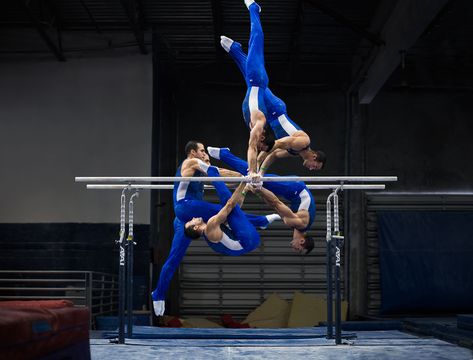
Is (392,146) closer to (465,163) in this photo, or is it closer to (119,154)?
(465,163)

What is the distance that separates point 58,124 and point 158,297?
6654 millimetres

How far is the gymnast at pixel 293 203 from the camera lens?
6834 mm

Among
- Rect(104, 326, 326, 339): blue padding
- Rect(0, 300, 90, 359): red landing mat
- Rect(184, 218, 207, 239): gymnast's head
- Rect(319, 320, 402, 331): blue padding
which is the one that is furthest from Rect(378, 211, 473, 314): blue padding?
Rect(0, 300, 90, 359): red landing mat

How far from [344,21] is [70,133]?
547 cm

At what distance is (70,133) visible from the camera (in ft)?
41.5

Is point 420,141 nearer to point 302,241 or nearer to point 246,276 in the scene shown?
point 246,276

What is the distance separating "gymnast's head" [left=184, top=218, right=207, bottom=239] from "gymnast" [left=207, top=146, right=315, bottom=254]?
0.58m

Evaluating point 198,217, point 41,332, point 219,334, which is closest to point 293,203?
point 198,217

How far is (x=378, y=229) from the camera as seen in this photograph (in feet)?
45.9

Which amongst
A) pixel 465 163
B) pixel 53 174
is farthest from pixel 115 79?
pixel 465 163

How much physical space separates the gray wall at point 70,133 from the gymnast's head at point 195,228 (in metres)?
5.83

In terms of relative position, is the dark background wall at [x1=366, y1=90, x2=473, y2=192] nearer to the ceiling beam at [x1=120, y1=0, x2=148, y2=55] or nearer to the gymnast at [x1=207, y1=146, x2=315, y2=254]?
the ceiling beam at [x1=120, y1=0, x2=148, y2=55]

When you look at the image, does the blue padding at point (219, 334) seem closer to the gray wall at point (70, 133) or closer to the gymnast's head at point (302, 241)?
the gymnast's head at point (302, 241)

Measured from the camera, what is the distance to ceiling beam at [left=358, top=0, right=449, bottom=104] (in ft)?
30.1
